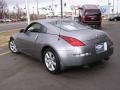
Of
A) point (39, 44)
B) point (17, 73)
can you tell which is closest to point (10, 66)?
point (17, 73)

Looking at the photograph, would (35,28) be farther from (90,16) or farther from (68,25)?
(90,16)

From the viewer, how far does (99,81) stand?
524cm

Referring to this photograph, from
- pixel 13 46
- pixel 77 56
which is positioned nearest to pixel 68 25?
pixel 77 56

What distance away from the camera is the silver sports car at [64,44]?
5598 mm

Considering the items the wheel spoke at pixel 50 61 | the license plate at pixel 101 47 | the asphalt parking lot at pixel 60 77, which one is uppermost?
the license plate at pixel 101 47

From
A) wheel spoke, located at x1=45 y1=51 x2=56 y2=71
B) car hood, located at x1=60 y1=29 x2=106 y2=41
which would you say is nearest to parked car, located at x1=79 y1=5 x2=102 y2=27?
car hood, located at x1=60 y1=29 x2=106 y2=41

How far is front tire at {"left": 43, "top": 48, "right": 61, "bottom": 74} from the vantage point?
5824mm

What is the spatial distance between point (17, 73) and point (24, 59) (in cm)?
163

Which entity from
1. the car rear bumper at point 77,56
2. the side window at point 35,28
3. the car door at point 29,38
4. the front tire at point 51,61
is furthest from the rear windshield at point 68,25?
the car rear bumper at point 77,56

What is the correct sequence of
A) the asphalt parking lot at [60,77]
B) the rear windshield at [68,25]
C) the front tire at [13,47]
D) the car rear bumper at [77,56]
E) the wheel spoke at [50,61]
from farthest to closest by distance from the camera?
the front tire at [13,47] → the rear windshield at [68,25] → the wheel spoke at [50,61] → the car rear bumper at [77,56] → the asphalt parking lot at [60,77]

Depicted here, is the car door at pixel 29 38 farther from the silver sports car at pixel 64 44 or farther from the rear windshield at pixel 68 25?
the rear windshield at pixel 68 25

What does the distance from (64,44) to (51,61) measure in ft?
2.38

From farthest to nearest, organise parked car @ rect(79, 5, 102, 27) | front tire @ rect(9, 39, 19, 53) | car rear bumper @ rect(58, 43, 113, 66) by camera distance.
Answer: parked car @ rect(79, 5, 102, 27)
front tire @ rect(9, 39, 19, 53)
car rear bumper @ rect(58, 43, 113, 66)

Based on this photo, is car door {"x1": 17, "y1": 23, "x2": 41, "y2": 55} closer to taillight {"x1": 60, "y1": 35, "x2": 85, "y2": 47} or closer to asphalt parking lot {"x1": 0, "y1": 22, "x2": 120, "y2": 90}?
asphalt parking lot {"x1": 0, "y1": 22, "x2": 120, "y2": 90}
